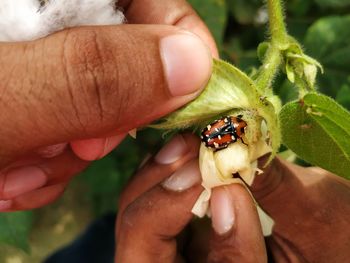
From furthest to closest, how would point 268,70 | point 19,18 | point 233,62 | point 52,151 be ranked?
point 233,62, point 52,151, point 268,70, point 19,18

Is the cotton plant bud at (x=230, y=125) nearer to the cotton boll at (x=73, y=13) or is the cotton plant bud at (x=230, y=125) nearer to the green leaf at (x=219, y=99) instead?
the green leaf at (x=219, y=99)

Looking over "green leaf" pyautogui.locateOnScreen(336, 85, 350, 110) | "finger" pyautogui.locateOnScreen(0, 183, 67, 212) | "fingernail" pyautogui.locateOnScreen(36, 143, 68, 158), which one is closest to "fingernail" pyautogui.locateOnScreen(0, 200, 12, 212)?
"finger" pyautogui.locateOnScreen(0, 183, 67, 212)

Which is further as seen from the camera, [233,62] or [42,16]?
[233,62]

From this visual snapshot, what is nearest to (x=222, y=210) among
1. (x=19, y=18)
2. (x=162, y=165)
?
(x=162, y=165)

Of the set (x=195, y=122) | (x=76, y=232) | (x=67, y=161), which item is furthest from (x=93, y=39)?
(x=76, y=232)

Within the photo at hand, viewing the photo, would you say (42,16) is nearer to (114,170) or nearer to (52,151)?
(52,151)
